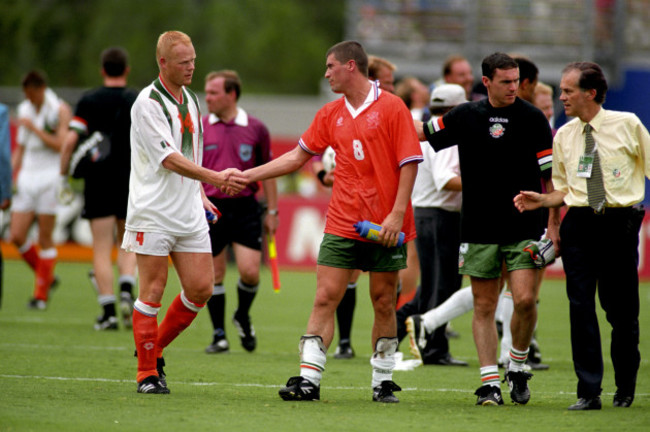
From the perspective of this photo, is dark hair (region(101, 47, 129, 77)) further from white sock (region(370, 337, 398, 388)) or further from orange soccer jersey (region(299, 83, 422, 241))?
white sock (region(370, 337, 398, 388))

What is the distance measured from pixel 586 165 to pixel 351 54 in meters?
1.64

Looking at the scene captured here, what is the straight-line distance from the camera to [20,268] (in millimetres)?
19625

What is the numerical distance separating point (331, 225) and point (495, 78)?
4.63 ft

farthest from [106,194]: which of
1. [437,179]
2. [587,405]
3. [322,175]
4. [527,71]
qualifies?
[587,405]

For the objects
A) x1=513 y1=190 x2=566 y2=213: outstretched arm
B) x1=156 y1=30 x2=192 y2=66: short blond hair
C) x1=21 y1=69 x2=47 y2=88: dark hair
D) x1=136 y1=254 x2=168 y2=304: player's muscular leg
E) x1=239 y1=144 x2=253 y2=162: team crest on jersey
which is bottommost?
x1=136 y1=254 x2=168 y2=304: player's muscular leg

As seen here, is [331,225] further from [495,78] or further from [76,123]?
[76,123]

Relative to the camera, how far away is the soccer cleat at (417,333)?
907cm

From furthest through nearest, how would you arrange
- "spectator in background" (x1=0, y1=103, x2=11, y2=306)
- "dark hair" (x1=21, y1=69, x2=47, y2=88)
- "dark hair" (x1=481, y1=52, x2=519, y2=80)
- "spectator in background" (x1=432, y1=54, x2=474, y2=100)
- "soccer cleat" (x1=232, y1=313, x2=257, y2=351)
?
1. "dark hair" (x1=21, y1=69, x2=47, y2=88)
2. "spectator in background" (x1=0, y1=103, x2=11, y2=306)
3. "spectator in background" (x1=432, y1=54, x2=474, y2=100)
4. "soccer cleat" (x1=232, y1=313, x2=257, y2=351)
5. "dark hair" (x1=481, y1=52, x2=519, y2=80)

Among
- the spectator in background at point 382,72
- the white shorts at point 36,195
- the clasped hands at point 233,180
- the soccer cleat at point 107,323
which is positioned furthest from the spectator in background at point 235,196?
A: the white shorts at point 36,195

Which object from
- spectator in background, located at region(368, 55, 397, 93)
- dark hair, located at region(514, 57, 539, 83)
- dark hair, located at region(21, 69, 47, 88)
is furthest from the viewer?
dark hair, located at region(21, 69, 47, 88)

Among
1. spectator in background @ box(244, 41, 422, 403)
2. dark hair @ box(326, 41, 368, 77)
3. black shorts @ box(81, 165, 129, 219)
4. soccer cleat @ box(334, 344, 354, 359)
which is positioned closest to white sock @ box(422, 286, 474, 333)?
soccer cleat @ box(334, 344, 354, 359)

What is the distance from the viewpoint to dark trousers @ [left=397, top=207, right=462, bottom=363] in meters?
9.27

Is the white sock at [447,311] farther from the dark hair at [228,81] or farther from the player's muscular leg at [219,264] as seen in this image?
the dark hair at [228,81]

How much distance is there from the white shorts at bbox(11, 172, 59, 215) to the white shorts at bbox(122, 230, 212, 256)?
6.75 meters
